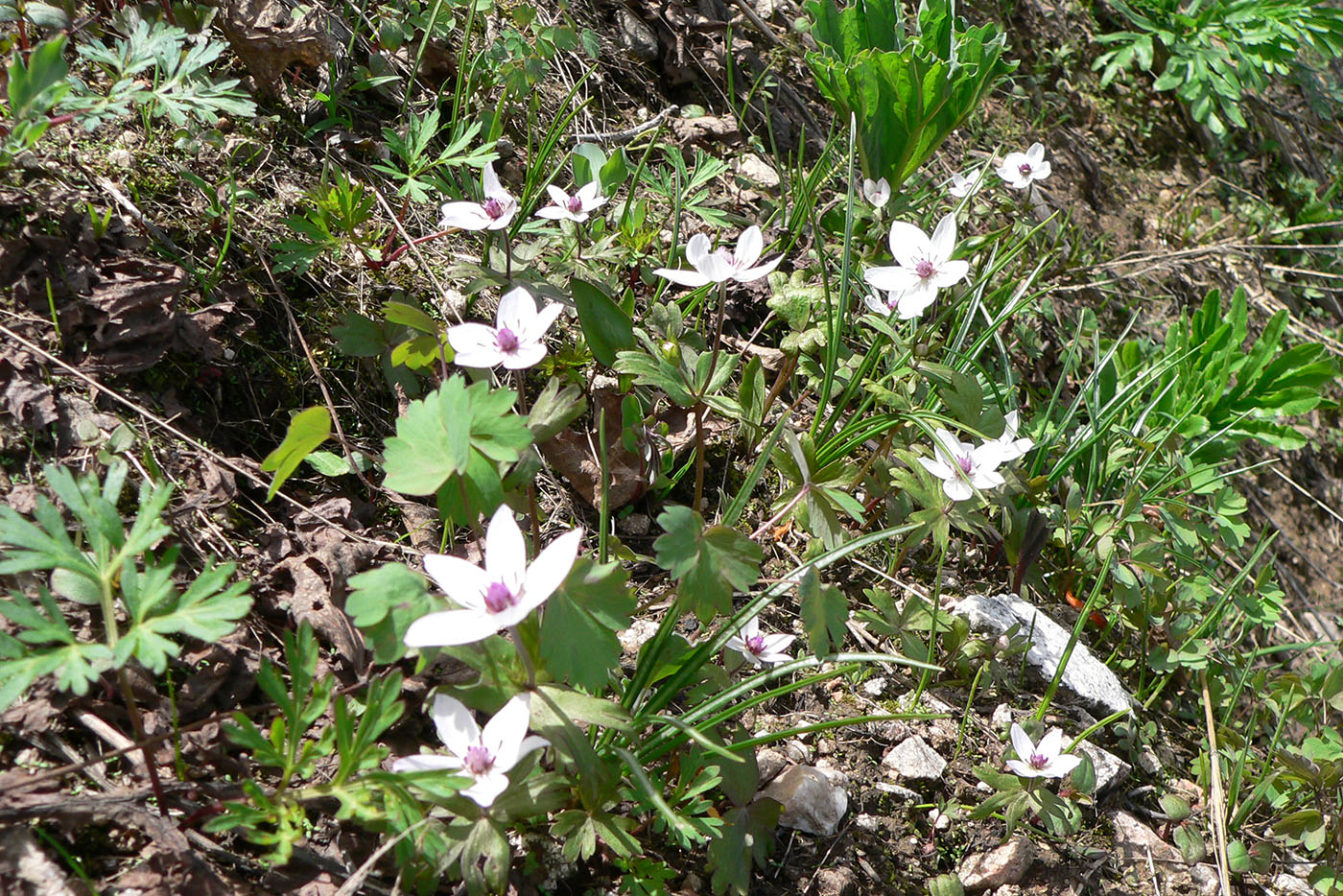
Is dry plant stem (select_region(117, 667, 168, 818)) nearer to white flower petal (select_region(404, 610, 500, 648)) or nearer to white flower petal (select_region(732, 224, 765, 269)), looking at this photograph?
white flower petal (select_region(404, 610, 500, 648))

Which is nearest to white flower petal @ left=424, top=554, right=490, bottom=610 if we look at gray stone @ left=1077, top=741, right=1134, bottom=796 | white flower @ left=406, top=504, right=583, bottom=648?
white flower @ left=406, top=504, right=583, bottom=648

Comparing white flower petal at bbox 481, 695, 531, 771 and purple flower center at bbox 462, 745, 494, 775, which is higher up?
white flower petal at bbox 481, 695, 531, 771

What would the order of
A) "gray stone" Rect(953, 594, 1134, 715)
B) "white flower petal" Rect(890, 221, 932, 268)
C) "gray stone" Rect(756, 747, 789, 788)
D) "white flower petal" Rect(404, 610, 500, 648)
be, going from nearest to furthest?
"white flower petal" Rect(404, 610, 500, 648)
"gray stone" Rect(756, 747, 789, 788)
"white flower petal" Rect(890, 221, 932, 268)
"gray stone" Rect(953, 594, 1134, 715)

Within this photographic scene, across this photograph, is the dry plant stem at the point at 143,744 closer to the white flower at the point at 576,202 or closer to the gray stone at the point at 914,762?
the white flower at the point at 576,202

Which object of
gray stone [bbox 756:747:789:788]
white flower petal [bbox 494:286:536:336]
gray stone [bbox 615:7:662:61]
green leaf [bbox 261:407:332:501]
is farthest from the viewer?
gray stone [bbox 615:7:662:61]

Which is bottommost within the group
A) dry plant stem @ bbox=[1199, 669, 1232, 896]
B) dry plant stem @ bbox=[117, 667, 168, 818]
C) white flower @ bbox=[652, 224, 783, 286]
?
dry plant stem @ bbox=[1199, 669, 1232, 896]

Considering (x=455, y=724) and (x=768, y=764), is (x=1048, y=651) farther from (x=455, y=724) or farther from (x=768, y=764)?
(x=455, y=724)

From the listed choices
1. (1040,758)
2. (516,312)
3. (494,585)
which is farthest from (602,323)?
(1040,758)

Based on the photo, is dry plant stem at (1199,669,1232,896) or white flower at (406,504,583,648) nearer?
white flower at (406,504,583,648)
